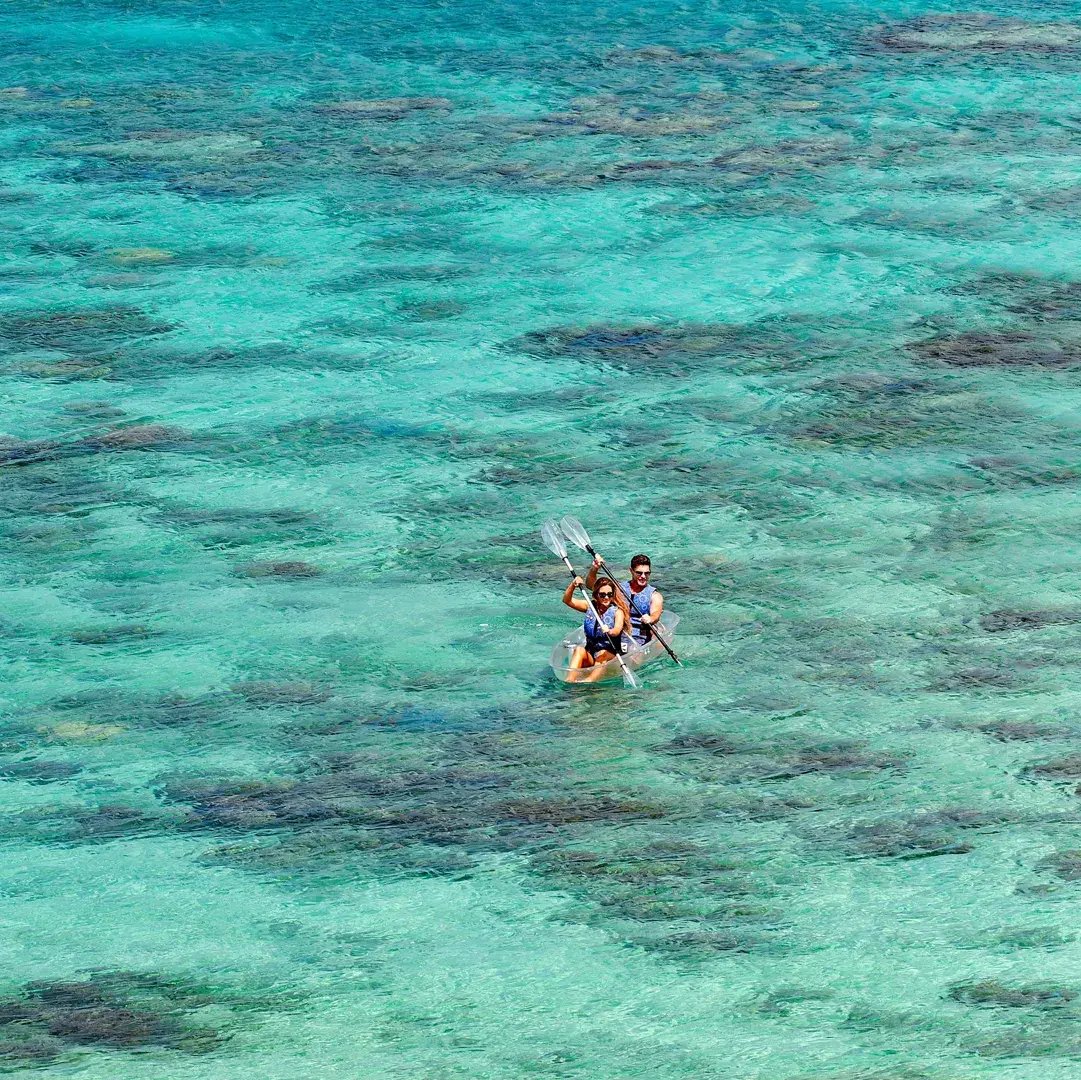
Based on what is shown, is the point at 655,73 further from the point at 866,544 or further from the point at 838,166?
the point at 866,544

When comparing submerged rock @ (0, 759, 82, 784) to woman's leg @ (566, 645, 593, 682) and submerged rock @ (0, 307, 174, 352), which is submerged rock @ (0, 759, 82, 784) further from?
submerged rock @ (0, 307, 174, 352)

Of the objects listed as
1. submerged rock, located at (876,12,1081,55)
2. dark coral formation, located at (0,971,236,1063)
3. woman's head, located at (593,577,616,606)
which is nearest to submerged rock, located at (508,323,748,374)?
woman's head, located at (593,577,616,606)

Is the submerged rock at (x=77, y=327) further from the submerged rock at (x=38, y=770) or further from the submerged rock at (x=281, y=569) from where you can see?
the submerged rock at (x=38, y=770)

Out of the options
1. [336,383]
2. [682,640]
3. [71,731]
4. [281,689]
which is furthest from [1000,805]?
[336,383]

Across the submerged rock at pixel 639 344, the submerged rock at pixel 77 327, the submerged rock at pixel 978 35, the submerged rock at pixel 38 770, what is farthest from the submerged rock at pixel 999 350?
the submerged rock at pixel 978 35

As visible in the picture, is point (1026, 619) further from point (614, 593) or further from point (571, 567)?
point (571, 567)
